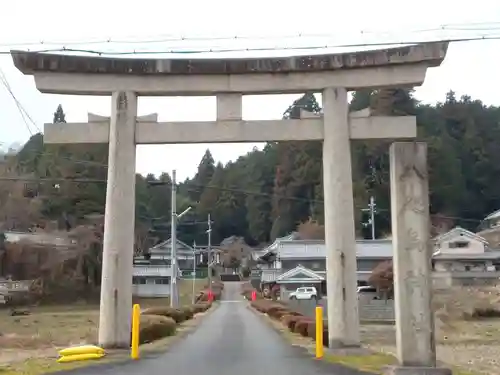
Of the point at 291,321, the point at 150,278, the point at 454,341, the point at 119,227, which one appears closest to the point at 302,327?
the point at 291,321

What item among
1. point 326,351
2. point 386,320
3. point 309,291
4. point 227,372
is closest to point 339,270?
point 326,351

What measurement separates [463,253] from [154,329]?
162ft

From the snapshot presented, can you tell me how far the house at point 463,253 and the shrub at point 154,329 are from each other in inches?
1795

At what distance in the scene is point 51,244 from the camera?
5516 centimetres

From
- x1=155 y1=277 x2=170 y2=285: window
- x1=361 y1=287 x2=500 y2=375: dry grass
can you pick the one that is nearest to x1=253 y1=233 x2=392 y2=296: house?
x1=155 y1=277 x2=170 y2=285: window

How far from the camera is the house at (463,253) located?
63469 millimetres

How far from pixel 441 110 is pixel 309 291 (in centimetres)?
4233

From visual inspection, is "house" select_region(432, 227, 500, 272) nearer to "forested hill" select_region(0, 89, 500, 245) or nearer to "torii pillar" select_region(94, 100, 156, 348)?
"forested hill" select_region(0, 89, 500, 245)

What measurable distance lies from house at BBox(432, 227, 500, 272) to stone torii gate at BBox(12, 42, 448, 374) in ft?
164

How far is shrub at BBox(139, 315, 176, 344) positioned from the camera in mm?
19391

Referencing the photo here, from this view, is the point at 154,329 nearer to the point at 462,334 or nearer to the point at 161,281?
the point at 462,334

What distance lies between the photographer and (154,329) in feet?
67.6

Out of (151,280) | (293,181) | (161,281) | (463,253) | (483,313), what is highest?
(293,181)

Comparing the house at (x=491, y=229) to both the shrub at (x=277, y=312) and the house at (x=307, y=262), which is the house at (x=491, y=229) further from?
the shrub at (x=277, y=312)
